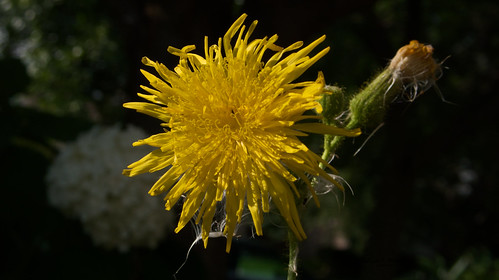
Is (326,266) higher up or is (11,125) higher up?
(11,125)

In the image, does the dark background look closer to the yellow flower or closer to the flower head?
the yellow flower

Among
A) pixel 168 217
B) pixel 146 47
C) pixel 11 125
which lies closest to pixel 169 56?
pixel 146 47

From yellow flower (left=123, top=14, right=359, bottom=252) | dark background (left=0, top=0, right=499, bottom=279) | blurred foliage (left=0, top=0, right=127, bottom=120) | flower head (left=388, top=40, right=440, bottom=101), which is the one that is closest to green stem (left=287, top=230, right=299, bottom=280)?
yellow flower (left=123, top=14, right=359, bottom=252)

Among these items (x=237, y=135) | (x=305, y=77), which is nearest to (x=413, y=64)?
(x=237, y=135)

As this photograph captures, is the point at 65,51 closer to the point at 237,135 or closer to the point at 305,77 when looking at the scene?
the point at 305,77

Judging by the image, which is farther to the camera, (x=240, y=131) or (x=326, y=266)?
(x=326, y=266)

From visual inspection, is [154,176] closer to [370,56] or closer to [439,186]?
[370,56]
